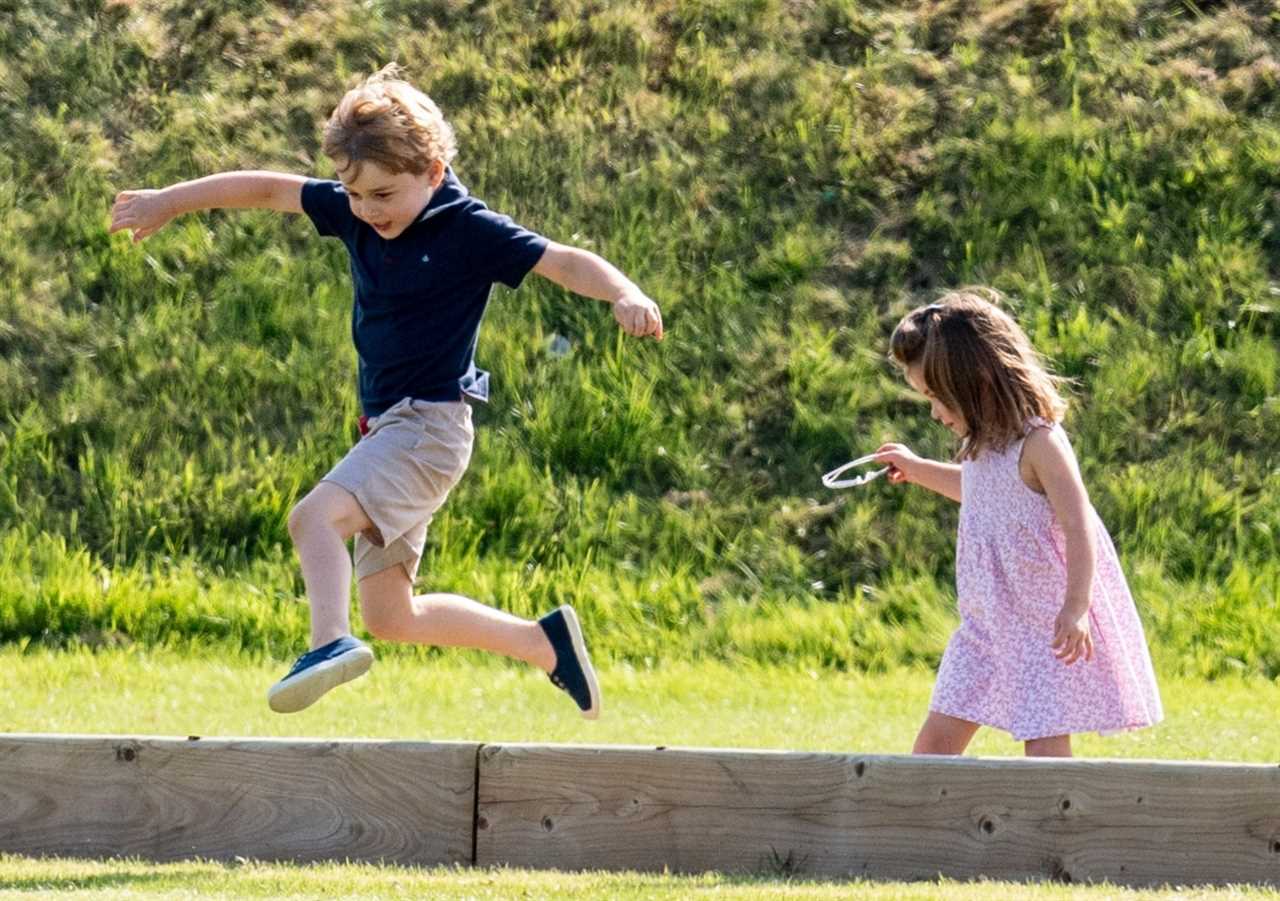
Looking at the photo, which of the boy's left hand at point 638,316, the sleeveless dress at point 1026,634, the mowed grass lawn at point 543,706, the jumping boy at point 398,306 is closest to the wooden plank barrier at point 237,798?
the jumping boy at point 398,306

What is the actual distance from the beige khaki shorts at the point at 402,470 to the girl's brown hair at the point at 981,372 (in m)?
1.30

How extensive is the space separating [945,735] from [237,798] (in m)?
1.92

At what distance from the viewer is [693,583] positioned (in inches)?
382

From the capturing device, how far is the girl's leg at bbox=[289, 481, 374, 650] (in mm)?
5039

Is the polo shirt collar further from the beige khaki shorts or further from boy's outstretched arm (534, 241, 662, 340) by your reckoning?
the beige khaki shorts

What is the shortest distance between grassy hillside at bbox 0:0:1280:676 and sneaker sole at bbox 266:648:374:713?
14.8 feet

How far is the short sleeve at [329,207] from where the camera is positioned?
552 cm

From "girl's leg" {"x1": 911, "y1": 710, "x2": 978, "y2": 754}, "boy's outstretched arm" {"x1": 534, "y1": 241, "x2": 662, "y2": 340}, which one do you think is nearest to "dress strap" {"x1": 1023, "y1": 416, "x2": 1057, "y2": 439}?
"girl's leg" {"x1": 911, "y1": 710, "x2": 978, "y2": 754}

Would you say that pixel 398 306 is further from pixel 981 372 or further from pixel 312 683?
pixel 981 372

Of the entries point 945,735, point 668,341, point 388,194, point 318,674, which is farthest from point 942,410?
point 668,341

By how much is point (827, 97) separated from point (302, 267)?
3.41 m

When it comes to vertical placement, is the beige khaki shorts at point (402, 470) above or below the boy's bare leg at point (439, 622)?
above

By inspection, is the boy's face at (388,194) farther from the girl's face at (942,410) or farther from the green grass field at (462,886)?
the green grass field at (462,886)

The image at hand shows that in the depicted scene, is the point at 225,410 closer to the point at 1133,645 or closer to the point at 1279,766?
the point at 1133,645
